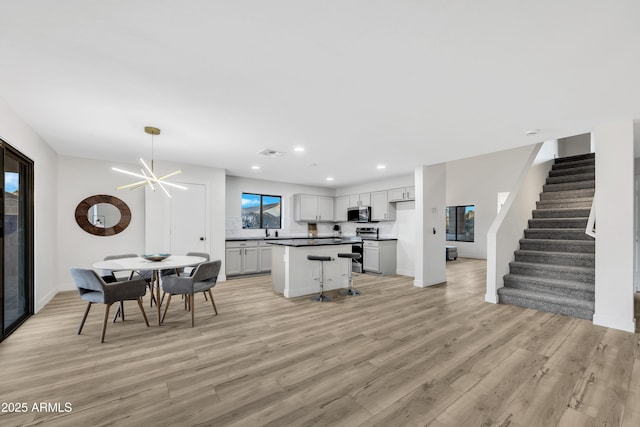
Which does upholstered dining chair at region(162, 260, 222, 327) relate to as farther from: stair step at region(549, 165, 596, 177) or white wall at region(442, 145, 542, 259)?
white wall at region(442, 145, 542, 259)

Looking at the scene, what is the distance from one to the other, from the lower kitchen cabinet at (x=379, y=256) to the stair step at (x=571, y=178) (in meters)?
3.69

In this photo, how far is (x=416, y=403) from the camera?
1.87 m

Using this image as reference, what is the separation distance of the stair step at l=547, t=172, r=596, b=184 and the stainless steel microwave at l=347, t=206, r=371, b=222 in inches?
161

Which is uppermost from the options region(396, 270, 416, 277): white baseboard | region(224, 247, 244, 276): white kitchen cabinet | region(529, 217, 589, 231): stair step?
region(529, 217, 589, 231): stair step

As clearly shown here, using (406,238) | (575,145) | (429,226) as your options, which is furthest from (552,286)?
(575,145)

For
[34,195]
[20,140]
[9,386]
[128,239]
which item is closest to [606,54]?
[9,386]

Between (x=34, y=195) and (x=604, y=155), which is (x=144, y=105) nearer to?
(x=34, y=195)

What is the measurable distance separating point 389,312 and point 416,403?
1932mm

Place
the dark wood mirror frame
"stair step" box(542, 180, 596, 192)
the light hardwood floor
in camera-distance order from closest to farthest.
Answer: the light hardwood floor < the dark wood mirror frame < "stair step" box(542, 180, 596, 192)

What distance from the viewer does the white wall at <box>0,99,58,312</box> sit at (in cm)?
298

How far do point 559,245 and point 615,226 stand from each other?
1.57 meters

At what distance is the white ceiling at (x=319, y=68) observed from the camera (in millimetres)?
1555

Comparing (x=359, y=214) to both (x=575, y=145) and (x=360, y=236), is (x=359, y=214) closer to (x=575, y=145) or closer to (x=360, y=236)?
(x=360, y=236)

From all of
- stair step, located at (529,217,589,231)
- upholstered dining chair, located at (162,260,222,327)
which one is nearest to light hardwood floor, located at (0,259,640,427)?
upholstered dining chair, located at (162,260,222,327)
